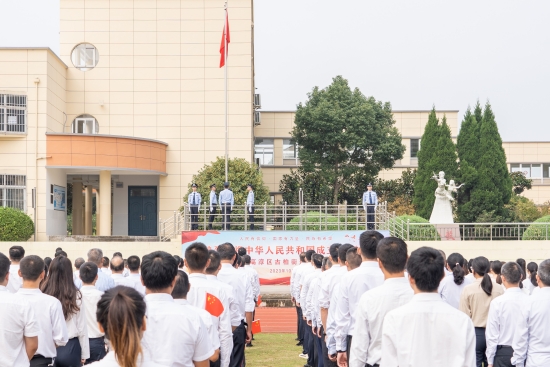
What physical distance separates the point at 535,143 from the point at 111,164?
29.9m

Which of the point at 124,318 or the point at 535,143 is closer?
the point at 124,318

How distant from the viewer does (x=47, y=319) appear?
614cm

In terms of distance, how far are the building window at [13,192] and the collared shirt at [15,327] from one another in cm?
2329

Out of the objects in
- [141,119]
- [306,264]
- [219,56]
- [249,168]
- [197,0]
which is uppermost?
[197,0]

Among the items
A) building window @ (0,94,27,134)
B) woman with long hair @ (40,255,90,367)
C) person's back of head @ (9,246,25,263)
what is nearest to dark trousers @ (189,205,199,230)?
building window @ (0,94,27,134)

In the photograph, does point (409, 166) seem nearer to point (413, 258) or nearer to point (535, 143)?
point (535, 143)

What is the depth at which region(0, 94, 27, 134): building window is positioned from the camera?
2786 centimetres

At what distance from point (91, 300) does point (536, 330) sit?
14.0 feet

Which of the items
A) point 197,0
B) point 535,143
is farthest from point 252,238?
point 535,143

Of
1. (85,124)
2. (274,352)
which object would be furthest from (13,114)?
(274,352)

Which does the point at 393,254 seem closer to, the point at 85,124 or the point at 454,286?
the point at 454,286

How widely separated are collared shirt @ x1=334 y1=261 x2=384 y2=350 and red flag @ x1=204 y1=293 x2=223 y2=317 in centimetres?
102

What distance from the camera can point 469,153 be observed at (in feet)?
121

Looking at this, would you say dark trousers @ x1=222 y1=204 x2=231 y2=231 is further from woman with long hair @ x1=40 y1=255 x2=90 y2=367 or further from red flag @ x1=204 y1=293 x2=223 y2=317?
red flag @ x1=204 y1=293 x2=223 y2=317
